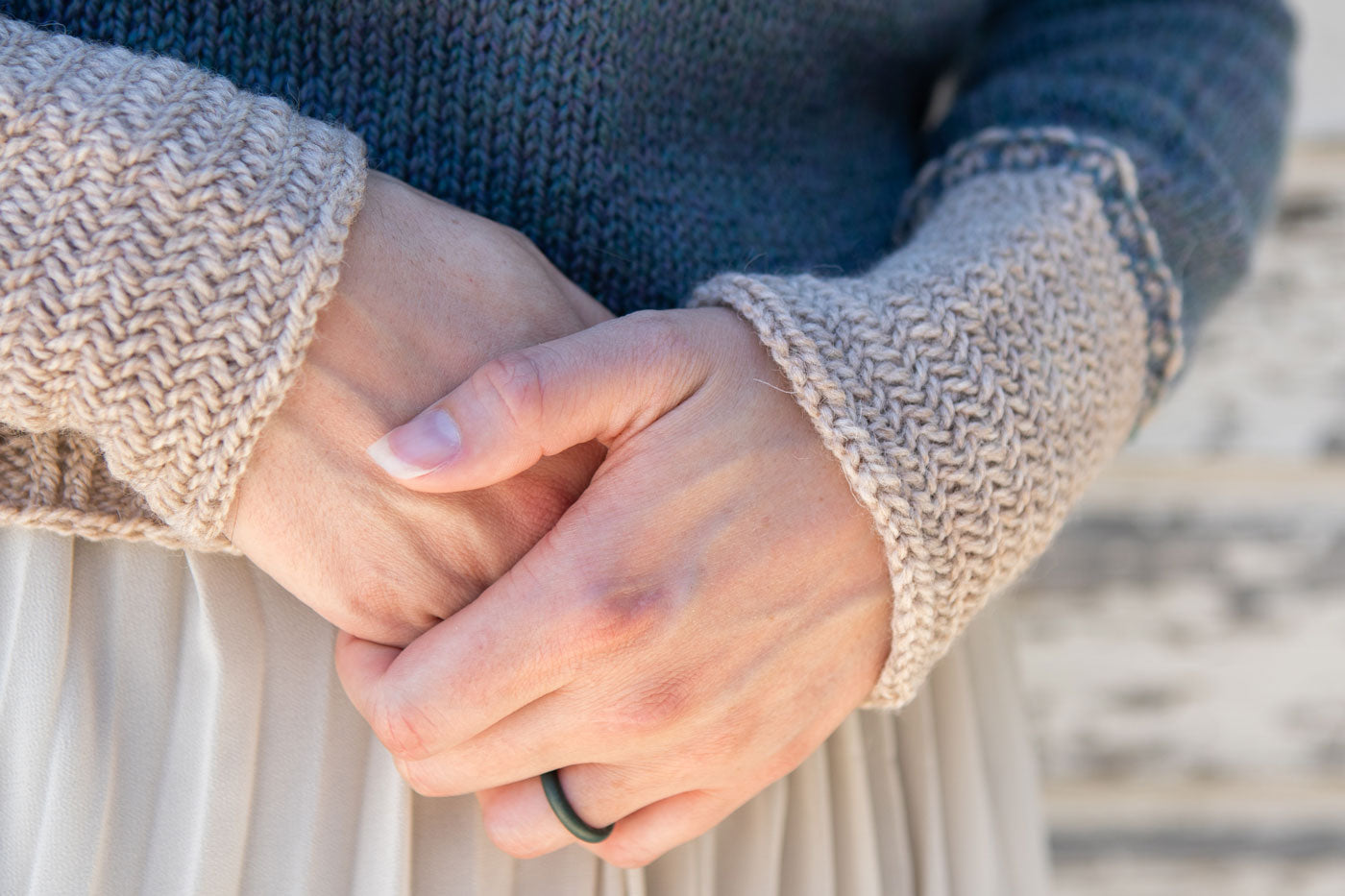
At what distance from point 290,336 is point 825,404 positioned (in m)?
0.32

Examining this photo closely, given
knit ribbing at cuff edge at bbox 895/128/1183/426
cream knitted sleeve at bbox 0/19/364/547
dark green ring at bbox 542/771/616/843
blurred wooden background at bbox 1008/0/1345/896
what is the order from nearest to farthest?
1. cream knitted sleeve at bbox 0/19/364/547
2. dark green ring at bbox 542/771/616/843
3. knit ribbing at cuff edge at bbox 895/128/1183/426
4. blurred wooden background at bbox 1008/0/1345/896

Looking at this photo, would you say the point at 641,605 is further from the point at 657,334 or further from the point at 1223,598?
the point at 1223,598

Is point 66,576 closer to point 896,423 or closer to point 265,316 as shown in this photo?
point 265,316

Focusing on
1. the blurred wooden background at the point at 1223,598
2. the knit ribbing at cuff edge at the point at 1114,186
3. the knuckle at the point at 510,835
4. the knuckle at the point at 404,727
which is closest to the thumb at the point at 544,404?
the knuckle at the point at 404,727

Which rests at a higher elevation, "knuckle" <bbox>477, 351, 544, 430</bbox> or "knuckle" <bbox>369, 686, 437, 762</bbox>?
"knuckle" <bbox>477, 351, 544, 430</bbox>

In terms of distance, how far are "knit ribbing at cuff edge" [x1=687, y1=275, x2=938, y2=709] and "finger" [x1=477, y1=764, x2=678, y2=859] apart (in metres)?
0.21

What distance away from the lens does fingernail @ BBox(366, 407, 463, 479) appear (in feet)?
1.72

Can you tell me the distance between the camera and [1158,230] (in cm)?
83

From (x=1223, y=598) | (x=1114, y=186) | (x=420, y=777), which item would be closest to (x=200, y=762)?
(x=420, y=777)

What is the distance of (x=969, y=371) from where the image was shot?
628mm

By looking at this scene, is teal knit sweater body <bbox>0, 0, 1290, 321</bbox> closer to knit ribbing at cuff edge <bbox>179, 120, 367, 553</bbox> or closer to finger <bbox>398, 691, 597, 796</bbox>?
knit ribbing at cuff edge <bbox>179, 120, 367, 553</bbox>

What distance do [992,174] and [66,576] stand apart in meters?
0.78

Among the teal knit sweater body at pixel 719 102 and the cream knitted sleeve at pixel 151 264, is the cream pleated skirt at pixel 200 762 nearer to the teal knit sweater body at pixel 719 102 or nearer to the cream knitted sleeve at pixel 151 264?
the cream knitted sleeve at pixel 151 264

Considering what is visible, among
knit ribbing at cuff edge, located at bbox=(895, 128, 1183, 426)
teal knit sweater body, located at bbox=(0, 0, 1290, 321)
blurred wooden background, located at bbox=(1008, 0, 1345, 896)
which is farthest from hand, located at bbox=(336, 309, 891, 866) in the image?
blurred wooden background, located at bbox=(1008, 0, 1345, 896)
